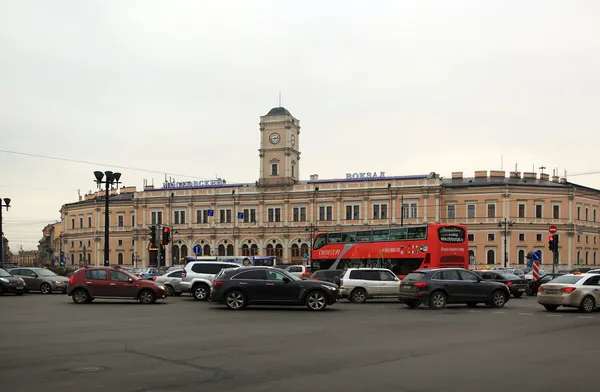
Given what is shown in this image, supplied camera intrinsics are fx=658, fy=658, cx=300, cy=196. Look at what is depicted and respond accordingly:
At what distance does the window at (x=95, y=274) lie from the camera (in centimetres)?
2689

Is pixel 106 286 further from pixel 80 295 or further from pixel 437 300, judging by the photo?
pixel 437 300

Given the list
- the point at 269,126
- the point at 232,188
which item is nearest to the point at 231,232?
the point at 232,188

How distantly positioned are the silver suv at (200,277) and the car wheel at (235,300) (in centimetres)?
730

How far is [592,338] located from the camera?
15.4 meters

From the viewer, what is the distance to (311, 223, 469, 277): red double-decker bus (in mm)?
36844

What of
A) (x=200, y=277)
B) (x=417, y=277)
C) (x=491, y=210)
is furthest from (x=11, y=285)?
(x=491, y=210)

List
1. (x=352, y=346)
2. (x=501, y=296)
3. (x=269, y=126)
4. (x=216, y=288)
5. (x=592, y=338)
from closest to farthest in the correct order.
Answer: (x=352, y=346) < (x=592, y=338) < (x=216, y=288) < (x=501, y=296) < (x=269, y=126)

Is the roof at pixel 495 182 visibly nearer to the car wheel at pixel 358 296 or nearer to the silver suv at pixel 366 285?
the silver suv at pixel 366 285

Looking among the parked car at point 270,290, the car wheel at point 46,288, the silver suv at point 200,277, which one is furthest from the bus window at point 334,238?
the parked car at point 270,290

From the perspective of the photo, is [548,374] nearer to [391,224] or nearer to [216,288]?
[216,288]

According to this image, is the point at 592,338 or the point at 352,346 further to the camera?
the point at 592,338

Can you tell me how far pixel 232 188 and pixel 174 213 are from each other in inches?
432

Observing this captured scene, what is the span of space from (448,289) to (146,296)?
12185 millimetres

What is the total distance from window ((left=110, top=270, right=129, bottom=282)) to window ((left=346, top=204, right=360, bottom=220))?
67858 millimetres
